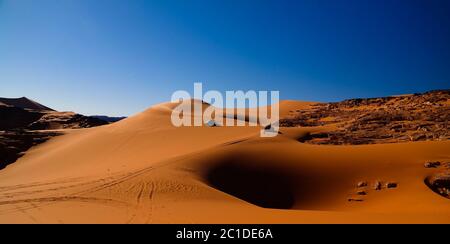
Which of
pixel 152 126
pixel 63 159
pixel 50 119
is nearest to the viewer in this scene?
pixel 63 159

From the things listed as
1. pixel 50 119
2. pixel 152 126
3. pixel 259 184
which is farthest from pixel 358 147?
pixel 50 119

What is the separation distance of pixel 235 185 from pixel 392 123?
12466 millimetres

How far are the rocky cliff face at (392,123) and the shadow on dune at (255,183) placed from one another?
232 inches

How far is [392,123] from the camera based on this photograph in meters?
19.9

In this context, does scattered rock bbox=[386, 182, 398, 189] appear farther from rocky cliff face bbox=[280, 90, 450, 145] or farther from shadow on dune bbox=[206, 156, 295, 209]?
rocky cliff face bbox=[280, 90, 450, 145]

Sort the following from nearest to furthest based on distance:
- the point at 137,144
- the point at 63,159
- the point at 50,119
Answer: the point at 63,159
the point at 137,144
the point at 50,119

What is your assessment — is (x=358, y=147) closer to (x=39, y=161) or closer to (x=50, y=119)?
(x=39, y=161)

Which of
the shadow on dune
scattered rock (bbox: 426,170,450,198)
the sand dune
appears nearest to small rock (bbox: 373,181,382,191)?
scattered rock (bbox: 426,170,450,198)

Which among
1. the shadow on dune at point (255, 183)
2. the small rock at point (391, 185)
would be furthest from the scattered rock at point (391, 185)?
the shadow on dune at point (255, 183)

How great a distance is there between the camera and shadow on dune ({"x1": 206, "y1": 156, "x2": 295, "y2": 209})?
12.5 m

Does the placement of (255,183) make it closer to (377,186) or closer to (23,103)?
(377,186)

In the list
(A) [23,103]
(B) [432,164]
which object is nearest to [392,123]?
(B) [432,164]
